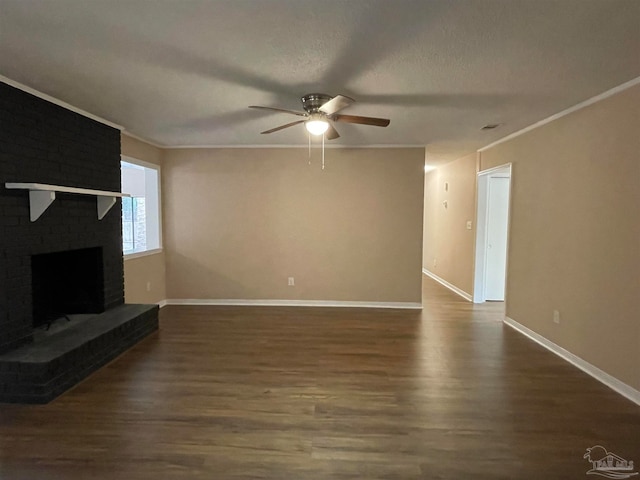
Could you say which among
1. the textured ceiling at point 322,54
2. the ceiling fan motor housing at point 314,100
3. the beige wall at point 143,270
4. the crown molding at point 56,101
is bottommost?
the beige wall at point 143,270

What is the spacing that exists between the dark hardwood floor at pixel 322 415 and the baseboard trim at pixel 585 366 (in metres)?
0.07

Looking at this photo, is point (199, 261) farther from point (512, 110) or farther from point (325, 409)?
point (512, 110)

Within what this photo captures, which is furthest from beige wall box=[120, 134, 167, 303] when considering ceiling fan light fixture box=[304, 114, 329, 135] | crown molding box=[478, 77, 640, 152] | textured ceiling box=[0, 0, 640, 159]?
crown molding box=[478, 77, 640, 152]

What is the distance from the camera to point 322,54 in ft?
7.37

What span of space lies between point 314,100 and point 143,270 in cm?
351

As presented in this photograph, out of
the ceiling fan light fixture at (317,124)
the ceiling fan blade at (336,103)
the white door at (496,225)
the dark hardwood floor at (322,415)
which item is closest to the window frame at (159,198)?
the dark hardwood floor at (322,415)

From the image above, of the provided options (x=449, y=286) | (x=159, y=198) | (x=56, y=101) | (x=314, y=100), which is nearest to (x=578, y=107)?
(x=314, y=100)

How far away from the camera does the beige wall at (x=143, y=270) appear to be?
4508 mm

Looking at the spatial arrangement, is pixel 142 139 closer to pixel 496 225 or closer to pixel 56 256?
pixel 56 256

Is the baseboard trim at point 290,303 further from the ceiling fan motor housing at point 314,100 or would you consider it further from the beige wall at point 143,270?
the ceiling fan motor housing at point 314,100

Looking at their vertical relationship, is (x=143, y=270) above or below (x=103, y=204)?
below

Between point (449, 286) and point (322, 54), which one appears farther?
point (449, 286)

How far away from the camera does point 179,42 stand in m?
2.10

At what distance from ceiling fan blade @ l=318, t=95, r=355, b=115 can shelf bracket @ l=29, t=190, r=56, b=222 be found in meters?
2.35
